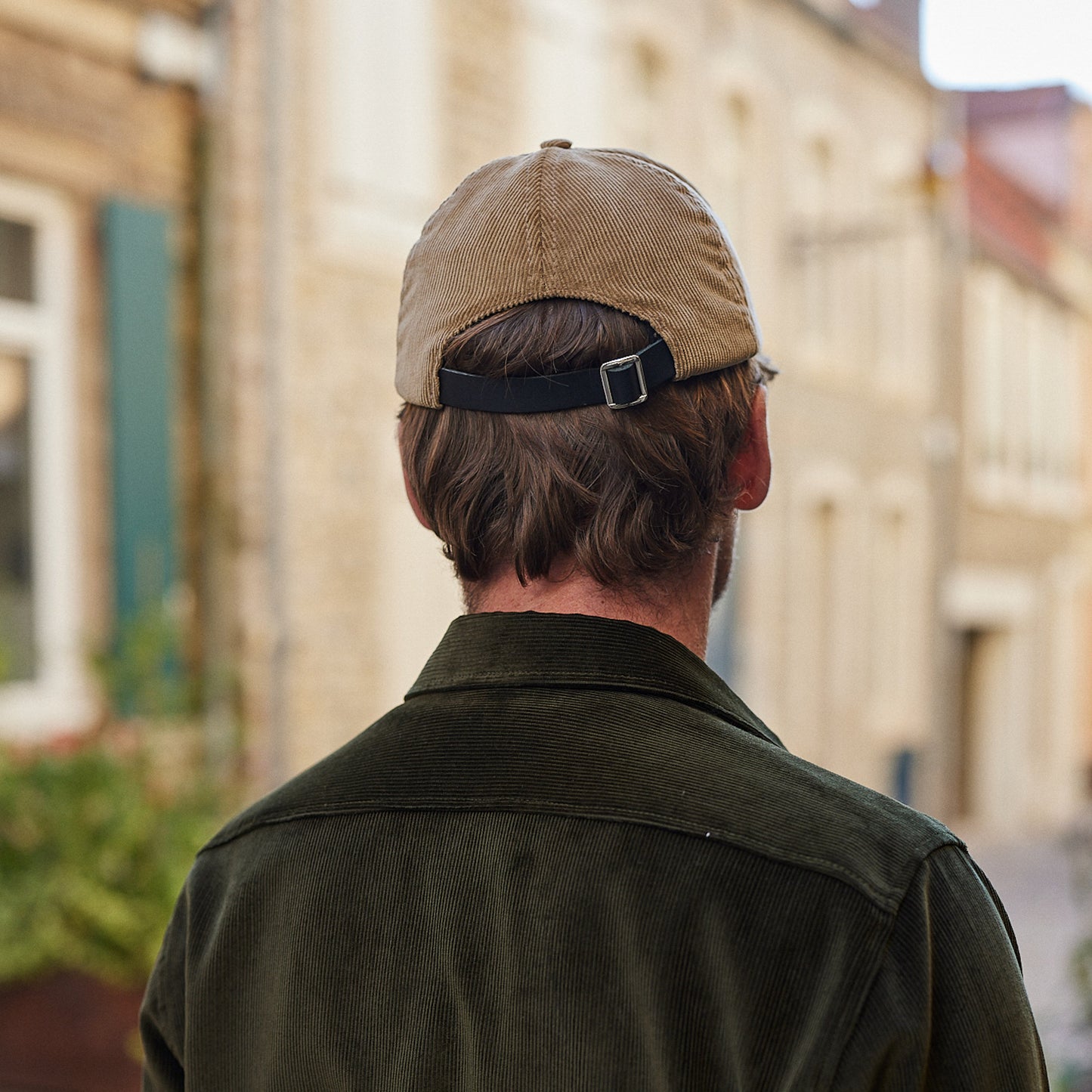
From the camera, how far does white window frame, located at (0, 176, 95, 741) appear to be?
18.4ft

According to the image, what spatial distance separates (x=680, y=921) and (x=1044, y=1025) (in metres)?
5.08

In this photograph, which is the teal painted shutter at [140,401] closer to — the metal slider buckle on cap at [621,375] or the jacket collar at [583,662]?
the jacket collar at [583,662]

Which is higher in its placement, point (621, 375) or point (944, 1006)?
point (621, 375)

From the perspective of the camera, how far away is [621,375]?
1.15m

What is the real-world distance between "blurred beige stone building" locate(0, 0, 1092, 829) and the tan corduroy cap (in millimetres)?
4722

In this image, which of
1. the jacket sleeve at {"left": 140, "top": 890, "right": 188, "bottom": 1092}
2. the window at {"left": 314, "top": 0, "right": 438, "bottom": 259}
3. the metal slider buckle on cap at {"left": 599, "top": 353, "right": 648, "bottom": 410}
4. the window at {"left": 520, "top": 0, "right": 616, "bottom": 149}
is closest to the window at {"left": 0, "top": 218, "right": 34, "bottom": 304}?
the window at {"left": 314, "top": 0, "right": 438, "bottom": 259}

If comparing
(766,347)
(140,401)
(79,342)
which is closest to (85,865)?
(140,401)

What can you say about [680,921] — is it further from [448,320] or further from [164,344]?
[164,344]

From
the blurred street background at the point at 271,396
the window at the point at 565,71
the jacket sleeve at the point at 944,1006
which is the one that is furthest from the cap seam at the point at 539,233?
the window at the point at 565,71

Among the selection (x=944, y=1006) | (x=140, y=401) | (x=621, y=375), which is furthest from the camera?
(x=140, y=401)

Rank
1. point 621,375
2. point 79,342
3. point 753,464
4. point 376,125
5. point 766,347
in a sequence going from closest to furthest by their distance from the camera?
point 621,375, point 753,464, point 79,342, point 376,125, point 766,347

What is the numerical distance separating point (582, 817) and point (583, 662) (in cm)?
13

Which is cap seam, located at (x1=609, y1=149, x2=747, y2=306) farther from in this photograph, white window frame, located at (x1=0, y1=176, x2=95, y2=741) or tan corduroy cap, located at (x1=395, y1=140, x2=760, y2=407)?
white window frame, located at (x1=0, y1=176, x2=95, y2=741)

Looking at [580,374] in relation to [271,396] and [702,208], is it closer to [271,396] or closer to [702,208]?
[702,208]
